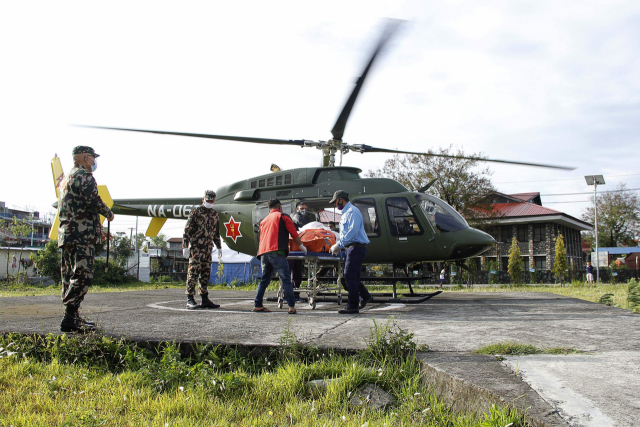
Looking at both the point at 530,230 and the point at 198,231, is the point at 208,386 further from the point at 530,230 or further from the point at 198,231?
the point at 530,230

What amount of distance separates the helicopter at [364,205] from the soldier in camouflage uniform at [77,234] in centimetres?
507

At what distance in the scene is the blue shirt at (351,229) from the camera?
5934 millimetres

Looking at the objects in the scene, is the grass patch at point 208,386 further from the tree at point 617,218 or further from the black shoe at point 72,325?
the tree at point 617,218

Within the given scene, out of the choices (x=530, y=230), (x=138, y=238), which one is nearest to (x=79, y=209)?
(x=530, y=230)

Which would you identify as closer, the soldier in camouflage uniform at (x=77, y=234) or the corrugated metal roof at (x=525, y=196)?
the soldier in camouflage uniform at (x=77, y=234)

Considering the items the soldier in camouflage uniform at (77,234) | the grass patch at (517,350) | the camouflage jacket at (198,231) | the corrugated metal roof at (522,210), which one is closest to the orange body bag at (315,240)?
the camouflage jacket at (198,231)

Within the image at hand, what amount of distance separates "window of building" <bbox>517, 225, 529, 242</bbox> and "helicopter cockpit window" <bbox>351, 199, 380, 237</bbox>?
3644 centimetres

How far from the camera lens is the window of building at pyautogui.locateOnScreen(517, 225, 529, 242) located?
4058 cm

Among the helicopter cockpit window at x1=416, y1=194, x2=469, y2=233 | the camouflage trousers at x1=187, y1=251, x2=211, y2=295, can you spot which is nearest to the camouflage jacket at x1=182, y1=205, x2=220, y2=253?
the camouflage trousers at x1=187, y1=251, x2=211, y2=295

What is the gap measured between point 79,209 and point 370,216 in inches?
232

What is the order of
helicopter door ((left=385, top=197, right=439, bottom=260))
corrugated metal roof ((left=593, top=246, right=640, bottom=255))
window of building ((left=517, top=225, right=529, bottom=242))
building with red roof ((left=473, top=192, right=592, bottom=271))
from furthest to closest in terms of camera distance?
corrugated metal roof ((left=593, top=246, right=640, bottom=255)) → window of building ((left=517, top=225, right=529, bottom=242)) → building with red roof ((left=473, top=192, right=592, bottom=271)) → helicopter door ((left=385, top=197, right=439, bottom=260))

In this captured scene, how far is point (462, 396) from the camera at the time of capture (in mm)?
2174

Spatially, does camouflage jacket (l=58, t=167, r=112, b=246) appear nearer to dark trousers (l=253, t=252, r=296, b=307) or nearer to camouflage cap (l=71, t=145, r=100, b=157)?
camouflage cap (l=71, t=145, r=100, b=157)

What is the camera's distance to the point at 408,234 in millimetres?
8836
